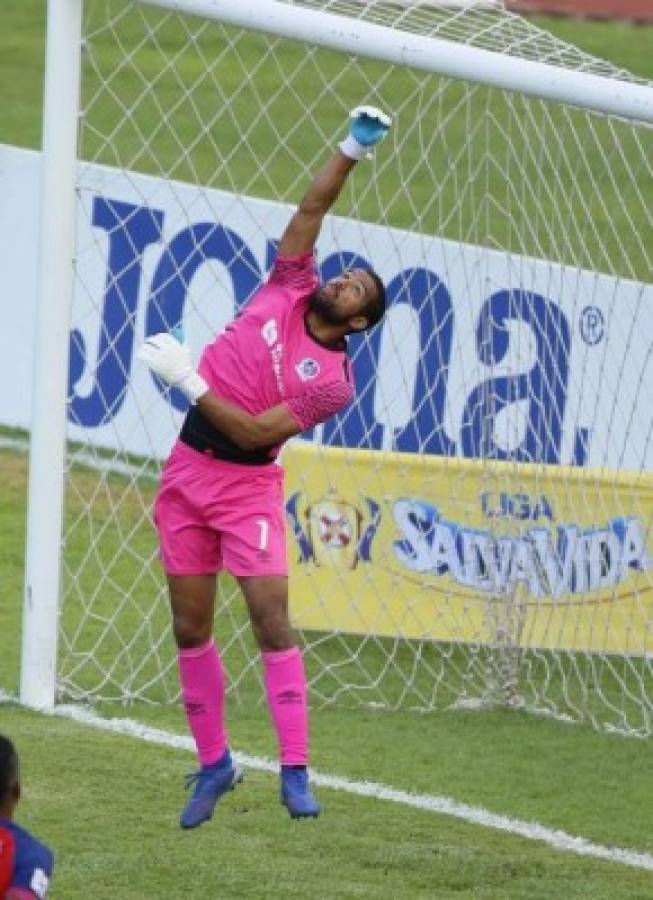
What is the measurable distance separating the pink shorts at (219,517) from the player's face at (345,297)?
0.49 metres

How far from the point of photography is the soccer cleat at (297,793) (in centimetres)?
768

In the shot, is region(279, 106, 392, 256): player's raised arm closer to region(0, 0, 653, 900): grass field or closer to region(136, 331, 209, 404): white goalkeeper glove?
region(136, 331, 209, 404): white goalkeeper glove

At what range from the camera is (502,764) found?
927cm

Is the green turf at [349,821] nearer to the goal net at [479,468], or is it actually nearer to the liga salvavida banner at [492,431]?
the goal net at [479,468]

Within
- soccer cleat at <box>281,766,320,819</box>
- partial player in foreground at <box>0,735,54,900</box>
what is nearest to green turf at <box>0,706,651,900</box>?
soccer cleat at <box>281,766,320,819</box>

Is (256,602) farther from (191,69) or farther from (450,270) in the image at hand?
(191,69)

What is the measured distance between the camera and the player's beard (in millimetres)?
7633

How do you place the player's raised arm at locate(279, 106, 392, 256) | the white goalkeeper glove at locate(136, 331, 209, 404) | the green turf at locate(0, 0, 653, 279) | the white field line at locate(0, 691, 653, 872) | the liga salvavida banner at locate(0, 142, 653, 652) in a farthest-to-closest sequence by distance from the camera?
1. the green turf at locate(0, 0, 653, 279)
2. the liga salvavida banner at locate(0, 142, 653, 652)
3. the white field line at locate(0, 691, 653, 872)
4. the player's raised arm at locate(279, 106, 392, 256)
5. the white goalkeeper glove at locate(136, 331, 209, 404)

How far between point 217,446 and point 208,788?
3.30 feet

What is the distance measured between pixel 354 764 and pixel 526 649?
4.34ft

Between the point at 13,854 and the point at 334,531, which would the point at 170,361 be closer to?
the point at 13,854

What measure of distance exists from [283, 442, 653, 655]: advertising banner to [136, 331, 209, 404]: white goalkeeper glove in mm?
2957

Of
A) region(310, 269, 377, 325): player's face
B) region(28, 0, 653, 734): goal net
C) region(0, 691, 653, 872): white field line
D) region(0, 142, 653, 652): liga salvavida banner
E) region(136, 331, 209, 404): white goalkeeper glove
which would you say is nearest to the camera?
region(136, 331, 209, 404): white goalkeeper glove

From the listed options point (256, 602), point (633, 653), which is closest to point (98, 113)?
point (633, 653)
